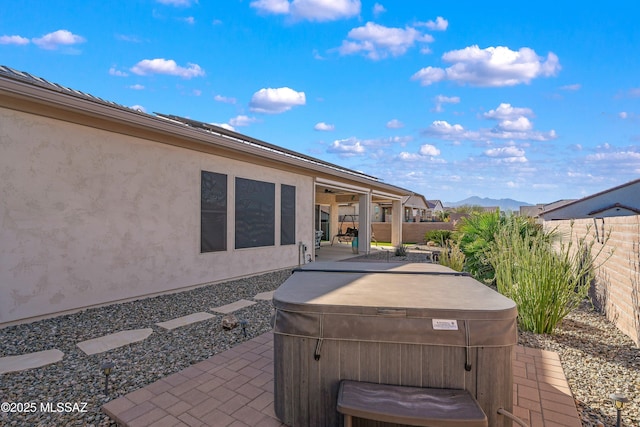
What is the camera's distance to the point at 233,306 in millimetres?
5492

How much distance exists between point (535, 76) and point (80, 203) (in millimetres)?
12572

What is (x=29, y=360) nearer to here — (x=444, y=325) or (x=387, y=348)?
(x=387, y=348)

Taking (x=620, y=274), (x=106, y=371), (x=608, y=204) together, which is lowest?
(x=106, y=371)

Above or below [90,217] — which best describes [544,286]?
below

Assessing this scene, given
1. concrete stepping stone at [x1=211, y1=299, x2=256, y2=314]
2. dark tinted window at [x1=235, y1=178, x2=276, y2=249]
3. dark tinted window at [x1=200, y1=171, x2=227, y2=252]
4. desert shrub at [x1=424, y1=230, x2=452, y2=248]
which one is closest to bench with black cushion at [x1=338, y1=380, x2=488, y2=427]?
concrete stepping stone at [x1=211, y1=299, x2=256, y2=314]

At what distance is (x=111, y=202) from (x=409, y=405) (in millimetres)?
5676

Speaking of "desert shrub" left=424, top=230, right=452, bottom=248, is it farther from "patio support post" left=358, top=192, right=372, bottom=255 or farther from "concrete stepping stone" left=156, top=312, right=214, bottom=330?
"concrete stepping stone" left=156, top=312, right=214, bottom=330

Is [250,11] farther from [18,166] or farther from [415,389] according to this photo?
[415,389]

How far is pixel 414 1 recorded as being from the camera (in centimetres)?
909

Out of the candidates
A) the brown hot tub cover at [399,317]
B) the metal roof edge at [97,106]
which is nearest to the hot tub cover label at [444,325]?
the brown hot tub cover at [399,317]

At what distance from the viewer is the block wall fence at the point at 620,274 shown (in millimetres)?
3934

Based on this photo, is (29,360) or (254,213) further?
(254,213)

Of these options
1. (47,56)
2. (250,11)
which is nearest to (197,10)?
(250,11)

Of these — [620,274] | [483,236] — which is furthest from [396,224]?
[620,274]
